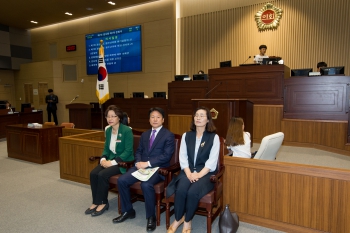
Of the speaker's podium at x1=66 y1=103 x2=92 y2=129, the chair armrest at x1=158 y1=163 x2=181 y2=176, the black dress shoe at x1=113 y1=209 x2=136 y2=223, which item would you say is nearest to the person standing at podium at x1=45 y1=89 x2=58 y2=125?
the speaker's podium at x1=66 y1=103 x2=92 y2=129

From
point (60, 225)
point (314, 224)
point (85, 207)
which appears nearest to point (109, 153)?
point (85, 207)

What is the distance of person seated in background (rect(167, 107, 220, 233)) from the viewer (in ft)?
7.79

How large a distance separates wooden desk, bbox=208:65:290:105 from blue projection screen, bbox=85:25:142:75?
459 cm

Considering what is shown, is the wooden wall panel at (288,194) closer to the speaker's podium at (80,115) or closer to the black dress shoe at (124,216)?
the black dress shoe at (124,216)

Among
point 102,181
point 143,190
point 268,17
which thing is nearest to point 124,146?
point 102,181

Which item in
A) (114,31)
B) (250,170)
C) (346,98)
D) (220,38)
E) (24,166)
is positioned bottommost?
(24,166)

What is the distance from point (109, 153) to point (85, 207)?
686 millimetres

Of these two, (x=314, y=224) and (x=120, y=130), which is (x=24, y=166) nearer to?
(x=120, y=130)

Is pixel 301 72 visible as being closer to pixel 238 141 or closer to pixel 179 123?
pixel 179 123

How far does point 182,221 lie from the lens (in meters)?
2.56

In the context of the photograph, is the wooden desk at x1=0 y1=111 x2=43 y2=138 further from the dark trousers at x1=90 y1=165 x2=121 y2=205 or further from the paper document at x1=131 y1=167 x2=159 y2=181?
the paper document at x1=131 y1=167 x2=159 y2=181

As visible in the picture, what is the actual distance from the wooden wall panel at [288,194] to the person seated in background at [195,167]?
283 millimetres

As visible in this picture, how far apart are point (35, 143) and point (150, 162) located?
3483 millimetres

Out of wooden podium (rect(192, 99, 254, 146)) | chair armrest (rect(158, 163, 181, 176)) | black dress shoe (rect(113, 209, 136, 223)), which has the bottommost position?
black dress shoe (rect(113, 209, 136, 223))
